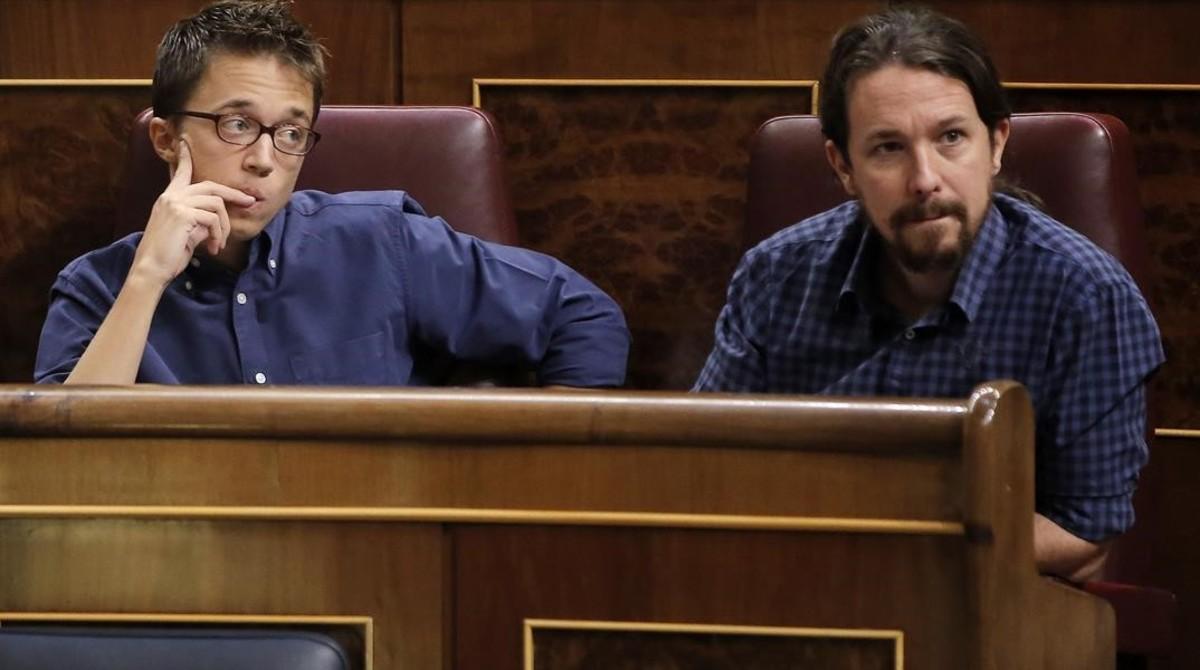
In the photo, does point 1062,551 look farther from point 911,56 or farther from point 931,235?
point 911,56

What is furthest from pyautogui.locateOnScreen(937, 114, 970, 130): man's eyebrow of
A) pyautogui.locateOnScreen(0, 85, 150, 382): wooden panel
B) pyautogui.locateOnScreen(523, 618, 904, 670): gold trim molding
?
pyautogui.locateOnScreen(0, 85, 150, 382): wooden panel

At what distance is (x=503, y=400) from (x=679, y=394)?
8 centimetres

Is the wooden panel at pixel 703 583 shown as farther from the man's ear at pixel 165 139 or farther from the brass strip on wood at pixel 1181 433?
the brass strip on wood at pixel 1181 433

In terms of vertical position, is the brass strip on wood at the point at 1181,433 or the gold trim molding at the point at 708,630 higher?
the gold trim molding at the point at 708,630

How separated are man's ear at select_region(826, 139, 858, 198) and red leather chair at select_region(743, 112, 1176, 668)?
0.40 ft

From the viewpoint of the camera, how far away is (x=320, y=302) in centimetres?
134

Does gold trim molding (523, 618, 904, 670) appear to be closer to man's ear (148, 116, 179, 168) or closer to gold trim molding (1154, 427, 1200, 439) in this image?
man's ear (148, 116, 179, 168)

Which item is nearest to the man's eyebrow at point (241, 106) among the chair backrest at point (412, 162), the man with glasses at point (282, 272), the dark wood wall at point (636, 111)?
the man with glasses at point (282, 272)

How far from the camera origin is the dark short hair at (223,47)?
130 cm

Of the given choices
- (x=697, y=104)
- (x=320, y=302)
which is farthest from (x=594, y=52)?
(x=320, y=302)

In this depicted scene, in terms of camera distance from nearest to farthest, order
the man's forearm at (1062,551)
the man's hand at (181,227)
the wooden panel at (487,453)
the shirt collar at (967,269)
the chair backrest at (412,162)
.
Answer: the wooden panel at (487,453), the man's forearm at (1062,551), the shirt collar at (967,269), the man's hand at (181,227), the chair backrest at (412,162)

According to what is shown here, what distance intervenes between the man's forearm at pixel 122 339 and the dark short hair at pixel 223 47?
187 mm

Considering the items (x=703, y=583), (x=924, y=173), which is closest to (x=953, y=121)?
(x=924, y=173)

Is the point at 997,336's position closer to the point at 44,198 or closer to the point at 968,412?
the point at 968,412
